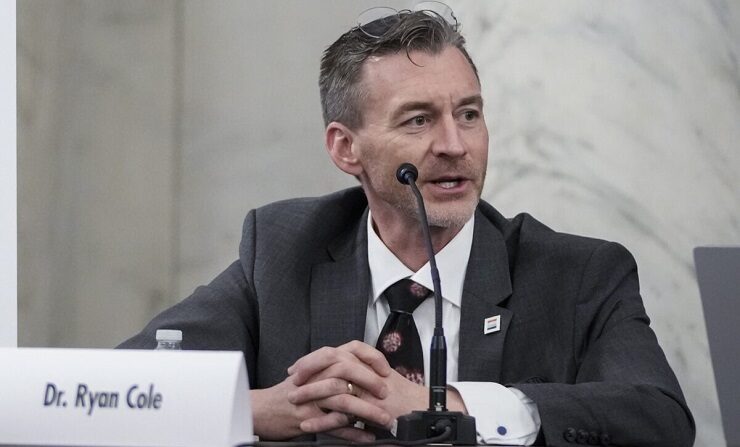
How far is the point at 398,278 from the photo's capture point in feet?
9.18

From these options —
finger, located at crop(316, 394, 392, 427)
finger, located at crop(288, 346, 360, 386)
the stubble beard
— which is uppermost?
the stubble beard

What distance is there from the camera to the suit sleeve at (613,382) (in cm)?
227

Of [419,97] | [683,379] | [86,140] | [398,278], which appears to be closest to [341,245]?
[398,278]

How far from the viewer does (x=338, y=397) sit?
7.48 ft

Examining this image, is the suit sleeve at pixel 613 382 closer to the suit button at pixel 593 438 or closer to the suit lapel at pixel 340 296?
the suit button at pixel 593 438

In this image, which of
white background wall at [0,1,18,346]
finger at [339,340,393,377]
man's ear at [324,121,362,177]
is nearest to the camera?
finger at [339,340,393,377]

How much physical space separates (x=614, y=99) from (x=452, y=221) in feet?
2.28

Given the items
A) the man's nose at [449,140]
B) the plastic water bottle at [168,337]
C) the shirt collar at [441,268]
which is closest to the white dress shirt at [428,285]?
the shirt collar at [441,268]

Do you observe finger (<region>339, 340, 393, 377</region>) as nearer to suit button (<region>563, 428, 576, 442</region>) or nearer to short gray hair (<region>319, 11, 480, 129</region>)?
suit button (<region>563, 428, 576, 442</region>)

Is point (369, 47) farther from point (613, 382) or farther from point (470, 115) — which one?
point (613, 382)

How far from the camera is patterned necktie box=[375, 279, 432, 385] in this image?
2.62 meters

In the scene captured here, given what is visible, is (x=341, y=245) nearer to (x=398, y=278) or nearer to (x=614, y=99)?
(x=398, y=278)

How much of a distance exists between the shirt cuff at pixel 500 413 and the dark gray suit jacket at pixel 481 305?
26 centimetres

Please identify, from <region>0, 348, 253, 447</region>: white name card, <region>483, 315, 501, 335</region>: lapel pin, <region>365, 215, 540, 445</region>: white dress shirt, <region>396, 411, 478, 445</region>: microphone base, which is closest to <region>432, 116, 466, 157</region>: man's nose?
<region>365, 215, 540, 445</region>: white dress shirt
